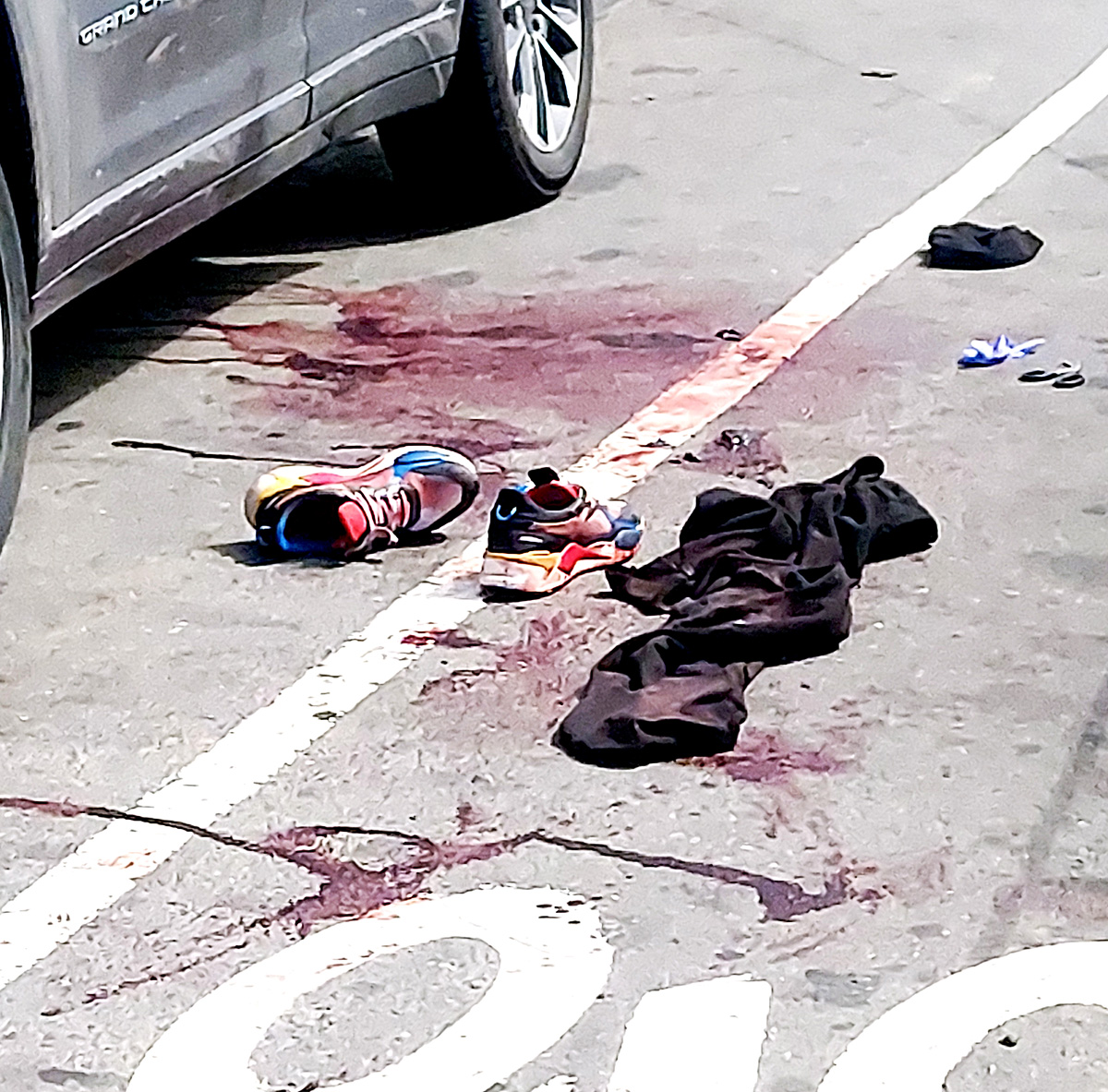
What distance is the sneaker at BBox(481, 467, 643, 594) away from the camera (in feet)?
13.0

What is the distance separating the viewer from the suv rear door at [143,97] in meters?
3.99

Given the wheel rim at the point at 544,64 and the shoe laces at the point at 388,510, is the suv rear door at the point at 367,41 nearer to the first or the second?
the wheel rim at the point at 544,64

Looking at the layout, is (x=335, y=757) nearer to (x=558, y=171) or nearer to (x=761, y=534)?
(x=761, y=534)

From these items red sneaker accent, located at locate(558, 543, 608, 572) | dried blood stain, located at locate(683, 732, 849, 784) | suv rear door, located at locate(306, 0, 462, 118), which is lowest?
red sneaker accent, located at locate(558, 543, 608, 572)

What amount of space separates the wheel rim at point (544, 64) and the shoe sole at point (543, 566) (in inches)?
94.9

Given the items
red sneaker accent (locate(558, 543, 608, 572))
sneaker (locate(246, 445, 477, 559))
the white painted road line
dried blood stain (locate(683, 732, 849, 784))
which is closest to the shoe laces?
sneaker (locate(246, 445, 477, 559))

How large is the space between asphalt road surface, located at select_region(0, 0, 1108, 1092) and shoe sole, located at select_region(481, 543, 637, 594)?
4cm

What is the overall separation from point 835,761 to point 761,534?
30.0 inches

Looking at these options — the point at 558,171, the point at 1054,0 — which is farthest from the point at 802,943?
the point at 1054,0

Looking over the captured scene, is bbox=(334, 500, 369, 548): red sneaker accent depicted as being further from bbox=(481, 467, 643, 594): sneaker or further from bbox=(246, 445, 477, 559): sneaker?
bbox=(481, 467, 643, 594): sneaker

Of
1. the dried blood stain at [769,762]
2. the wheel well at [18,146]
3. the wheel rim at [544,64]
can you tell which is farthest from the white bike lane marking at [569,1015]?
the wheel rim at [544,64]

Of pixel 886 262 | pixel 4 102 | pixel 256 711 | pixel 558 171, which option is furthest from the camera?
pixel 558 171

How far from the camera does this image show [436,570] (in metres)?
4.09

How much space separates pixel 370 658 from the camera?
12.3ft
